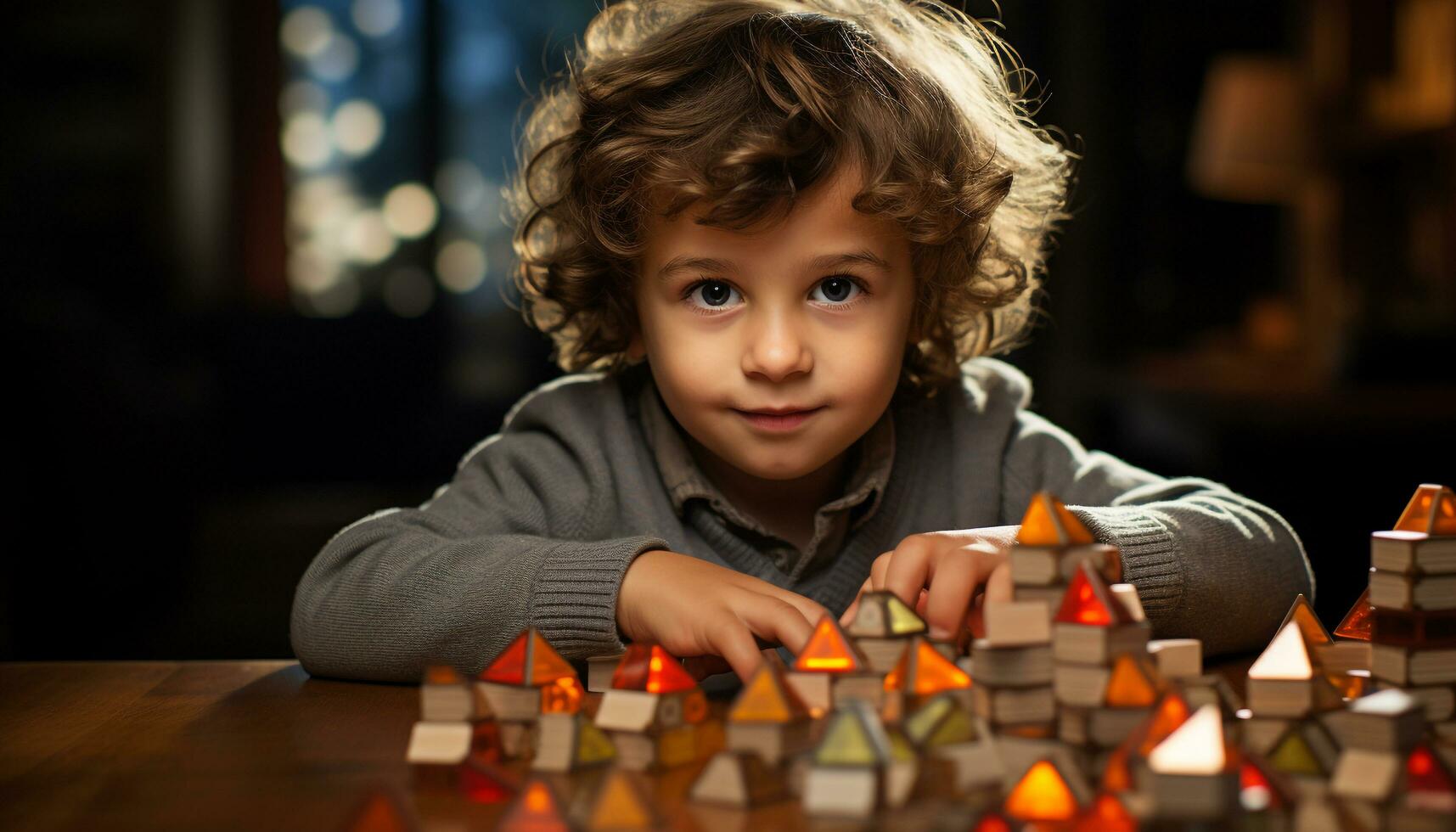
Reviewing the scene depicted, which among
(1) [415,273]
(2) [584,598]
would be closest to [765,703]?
(2) [584,598]

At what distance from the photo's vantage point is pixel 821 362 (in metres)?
1.11

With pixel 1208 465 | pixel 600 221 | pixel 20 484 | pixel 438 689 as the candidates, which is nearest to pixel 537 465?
pixel 600 221

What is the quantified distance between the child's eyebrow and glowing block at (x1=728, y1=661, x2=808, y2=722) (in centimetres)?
54

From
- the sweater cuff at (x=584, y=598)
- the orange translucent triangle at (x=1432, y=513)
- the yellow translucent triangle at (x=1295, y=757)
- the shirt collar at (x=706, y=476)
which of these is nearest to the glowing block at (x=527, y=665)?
the sweater cuff at (x=584, y=598)

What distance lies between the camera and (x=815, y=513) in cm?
138

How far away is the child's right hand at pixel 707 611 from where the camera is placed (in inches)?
32.9

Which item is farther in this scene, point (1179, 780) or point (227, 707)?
point (227, 707)

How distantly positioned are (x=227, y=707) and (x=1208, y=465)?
2.03 metres

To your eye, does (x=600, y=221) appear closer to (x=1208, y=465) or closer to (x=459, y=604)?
(x=459, y=604)

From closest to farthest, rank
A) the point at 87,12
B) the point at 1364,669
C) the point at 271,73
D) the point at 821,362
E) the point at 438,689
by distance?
the point at 438,689
the point at 1364,669
the point at 821,362
the point at 87,12
the point at 271,73

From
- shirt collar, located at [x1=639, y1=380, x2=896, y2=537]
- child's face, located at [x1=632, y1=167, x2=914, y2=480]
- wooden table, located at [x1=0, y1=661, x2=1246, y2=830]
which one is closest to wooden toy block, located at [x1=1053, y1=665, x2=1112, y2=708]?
wooden table, located at [x1=0, y1=661, x2=1246, y2=830]

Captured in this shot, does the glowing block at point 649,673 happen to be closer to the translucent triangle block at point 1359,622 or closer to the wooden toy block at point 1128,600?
the wooden toy block at point 1128,600

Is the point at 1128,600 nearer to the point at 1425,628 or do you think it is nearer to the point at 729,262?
the point at 1425,628

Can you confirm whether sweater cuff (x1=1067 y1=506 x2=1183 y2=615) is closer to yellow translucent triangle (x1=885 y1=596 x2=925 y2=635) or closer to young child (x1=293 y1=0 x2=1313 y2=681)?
young child (x1=293 y1=0 x2=1313 y2=681)
